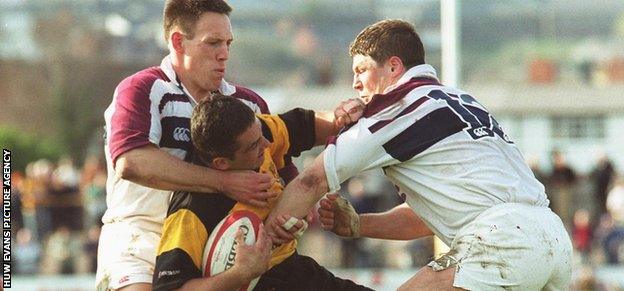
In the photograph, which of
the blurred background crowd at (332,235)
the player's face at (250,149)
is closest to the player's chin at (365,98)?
the player's face at (250,149)

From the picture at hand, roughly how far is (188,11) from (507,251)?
2085 millimetres

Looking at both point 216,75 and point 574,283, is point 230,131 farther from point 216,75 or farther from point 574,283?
point 574,283

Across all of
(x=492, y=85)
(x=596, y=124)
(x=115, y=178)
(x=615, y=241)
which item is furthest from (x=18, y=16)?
(x=115, y=178)

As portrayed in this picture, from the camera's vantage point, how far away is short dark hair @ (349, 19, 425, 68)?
6133mm

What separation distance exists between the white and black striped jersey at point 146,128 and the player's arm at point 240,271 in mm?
764

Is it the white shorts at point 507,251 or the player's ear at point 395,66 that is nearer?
the white shorts at point 507,251

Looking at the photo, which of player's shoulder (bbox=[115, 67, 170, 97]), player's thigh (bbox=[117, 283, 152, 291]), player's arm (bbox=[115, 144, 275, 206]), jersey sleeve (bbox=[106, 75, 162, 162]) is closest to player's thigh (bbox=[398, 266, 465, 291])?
player's arm (bbox=[115, 144, 275, 206])

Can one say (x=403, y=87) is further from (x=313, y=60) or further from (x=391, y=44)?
(x=313, y=60)

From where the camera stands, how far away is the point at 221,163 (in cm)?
588

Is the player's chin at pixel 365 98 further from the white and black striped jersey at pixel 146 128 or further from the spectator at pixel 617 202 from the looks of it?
the spectator at pixel 617 202

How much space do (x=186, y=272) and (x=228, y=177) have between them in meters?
0.49

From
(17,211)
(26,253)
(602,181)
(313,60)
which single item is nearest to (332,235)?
(602,181)

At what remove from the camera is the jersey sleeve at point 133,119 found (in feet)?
20.1

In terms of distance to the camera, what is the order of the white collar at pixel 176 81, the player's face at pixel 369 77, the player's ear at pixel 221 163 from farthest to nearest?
the white collar at pixel 176 81 < the player's face at pixel 369 77 < the player's ear at pixel 221 163
